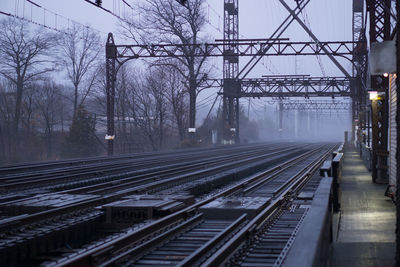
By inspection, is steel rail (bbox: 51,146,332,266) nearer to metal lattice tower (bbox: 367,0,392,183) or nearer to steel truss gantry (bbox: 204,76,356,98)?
metal lattice tower (bbox: 367,0,392,183)

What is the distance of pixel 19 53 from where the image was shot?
4375 cm

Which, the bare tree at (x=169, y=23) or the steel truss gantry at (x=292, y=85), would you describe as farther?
the steel truss gantry at (x=292, y=85)

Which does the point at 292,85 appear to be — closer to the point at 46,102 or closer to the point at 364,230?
the point at 46,102

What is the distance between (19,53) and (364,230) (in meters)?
38.2

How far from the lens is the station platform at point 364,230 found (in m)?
8.91

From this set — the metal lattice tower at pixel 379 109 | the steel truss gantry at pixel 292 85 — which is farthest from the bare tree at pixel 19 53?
the metal lattice tower at pixel 379 109

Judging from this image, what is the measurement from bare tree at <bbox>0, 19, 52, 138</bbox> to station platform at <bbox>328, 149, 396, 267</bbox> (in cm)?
3275

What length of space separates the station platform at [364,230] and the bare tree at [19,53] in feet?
107

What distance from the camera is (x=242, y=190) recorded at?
17.0 m

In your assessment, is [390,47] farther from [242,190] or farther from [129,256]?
[129,256]

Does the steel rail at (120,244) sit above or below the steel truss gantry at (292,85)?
below

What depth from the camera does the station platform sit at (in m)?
8.91

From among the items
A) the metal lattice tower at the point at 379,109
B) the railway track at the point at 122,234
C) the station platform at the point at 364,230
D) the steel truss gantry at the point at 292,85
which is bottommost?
the station platform at the point at 364,230

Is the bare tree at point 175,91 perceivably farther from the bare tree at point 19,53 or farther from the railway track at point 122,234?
the railway track at point 122,234
